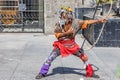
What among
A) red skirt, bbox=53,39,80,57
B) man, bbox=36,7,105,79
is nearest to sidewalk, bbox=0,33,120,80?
man, bbox=36,7,105,79

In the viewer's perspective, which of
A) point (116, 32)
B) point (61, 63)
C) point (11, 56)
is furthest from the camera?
point (116, 32)

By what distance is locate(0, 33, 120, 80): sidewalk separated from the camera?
8.52m

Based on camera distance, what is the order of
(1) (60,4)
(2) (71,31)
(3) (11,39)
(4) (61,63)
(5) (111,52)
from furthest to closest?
(1) (60,4) → (3) (11,39) → (5) (111,52) → (4) (61,63) → (2) (71,31)

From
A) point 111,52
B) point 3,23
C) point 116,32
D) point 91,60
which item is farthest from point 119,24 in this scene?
point 3,23

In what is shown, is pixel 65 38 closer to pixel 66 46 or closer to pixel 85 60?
pixel 66 46

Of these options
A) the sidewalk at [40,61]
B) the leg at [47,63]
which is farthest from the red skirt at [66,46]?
the sidewalk at [40,61]

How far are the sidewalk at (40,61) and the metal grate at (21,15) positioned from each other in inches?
96.1

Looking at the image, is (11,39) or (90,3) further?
(90,3)

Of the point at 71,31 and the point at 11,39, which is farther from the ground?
the point at 71,31

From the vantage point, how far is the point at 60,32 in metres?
7.95

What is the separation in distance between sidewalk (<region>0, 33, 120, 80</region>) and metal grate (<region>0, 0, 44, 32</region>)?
2441mm

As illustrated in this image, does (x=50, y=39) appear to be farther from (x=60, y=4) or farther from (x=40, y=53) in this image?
(x=40, y=53)

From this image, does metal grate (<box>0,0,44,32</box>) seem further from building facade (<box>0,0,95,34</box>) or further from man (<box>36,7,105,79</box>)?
man (<box>36,7,105,79</box>)

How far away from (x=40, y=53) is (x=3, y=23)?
5.50 m
